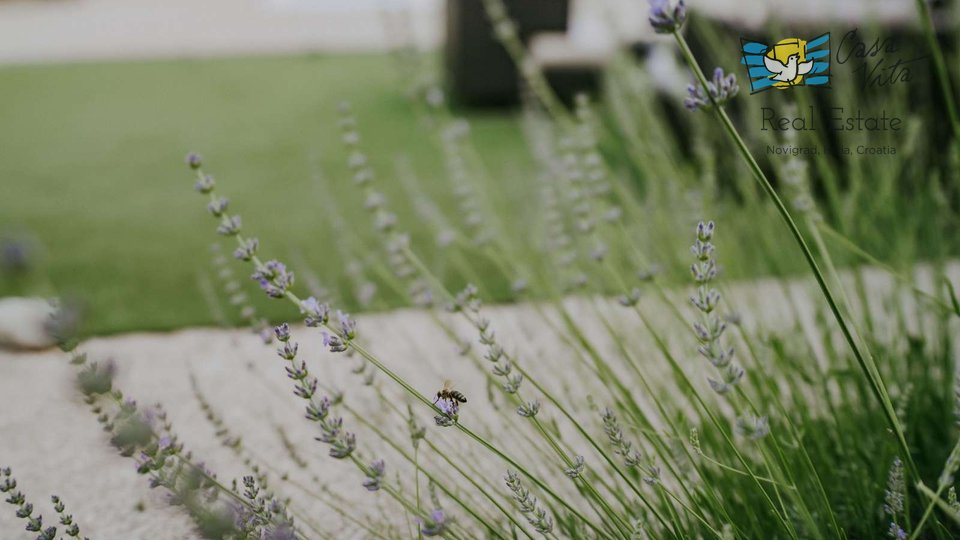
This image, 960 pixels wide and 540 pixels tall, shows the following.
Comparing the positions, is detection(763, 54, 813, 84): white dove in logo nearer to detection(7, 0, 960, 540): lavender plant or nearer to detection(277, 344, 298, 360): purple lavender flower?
detection(7, 0, 960, 540): lavender plant

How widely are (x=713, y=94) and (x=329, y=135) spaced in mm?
5118

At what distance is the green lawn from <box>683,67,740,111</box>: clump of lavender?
5.03 ft

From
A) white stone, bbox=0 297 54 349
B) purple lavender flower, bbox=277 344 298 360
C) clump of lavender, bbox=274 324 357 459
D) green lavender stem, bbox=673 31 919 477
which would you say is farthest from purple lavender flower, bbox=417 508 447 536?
white stone, bbox=0 297 54 349

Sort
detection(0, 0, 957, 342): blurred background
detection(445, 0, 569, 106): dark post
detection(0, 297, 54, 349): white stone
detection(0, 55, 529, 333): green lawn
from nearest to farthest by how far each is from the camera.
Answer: detection(0, 0, 957, 342): blurred background < detection(0, 297, 54, 349): white stone < detection(0, 55, 529, 333): green lawn < detection(445, 0, 569, 106): dark post

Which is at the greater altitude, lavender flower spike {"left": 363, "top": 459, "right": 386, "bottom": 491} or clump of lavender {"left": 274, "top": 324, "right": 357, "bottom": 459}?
clump of lavender {"left": 274, "top": 324, "right": 357, "bottom": 459}

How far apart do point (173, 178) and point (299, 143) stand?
3.06 ft

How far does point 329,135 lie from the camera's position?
566cm

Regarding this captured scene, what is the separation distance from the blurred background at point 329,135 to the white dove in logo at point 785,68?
0.09m

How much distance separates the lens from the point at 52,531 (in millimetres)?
1036

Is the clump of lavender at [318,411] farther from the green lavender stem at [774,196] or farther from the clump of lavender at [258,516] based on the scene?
the green lavender stem at [774,196]

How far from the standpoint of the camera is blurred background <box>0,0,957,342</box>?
2.43 metres

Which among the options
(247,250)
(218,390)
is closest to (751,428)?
(247,250)

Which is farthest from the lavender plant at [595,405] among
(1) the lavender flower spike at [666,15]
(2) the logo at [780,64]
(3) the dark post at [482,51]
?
(3) the dark post at [482,51]

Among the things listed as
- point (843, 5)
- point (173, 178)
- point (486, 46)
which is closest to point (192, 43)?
point (486, 46)
